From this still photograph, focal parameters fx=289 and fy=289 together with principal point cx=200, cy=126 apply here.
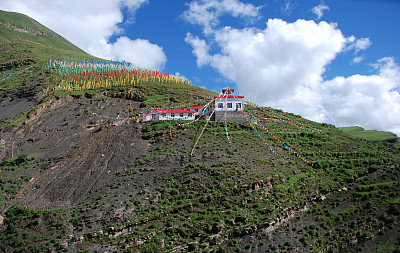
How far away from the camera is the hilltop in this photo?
2520 cm

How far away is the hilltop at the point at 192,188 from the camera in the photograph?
25203 millimetres

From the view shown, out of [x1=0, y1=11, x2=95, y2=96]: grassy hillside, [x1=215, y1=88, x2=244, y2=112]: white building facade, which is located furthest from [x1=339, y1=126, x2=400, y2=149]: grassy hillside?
[x1=0, y1=11, x2=95, y2=96]: grassy hillside

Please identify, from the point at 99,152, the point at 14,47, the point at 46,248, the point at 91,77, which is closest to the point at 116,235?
the point at 46,248

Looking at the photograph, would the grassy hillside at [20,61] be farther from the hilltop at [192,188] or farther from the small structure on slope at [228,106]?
the small structure on slope at [228,106]

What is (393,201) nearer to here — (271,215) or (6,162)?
(271,215)

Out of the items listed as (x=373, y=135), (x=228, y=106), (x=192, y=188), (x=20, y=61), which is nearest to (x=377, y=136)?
(x=373, y=135)

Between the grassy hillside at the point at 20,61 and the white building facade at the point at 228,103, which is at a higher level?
the grassy hillside at the point at 20,61

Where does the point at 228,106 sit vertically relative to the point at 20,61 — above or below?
below

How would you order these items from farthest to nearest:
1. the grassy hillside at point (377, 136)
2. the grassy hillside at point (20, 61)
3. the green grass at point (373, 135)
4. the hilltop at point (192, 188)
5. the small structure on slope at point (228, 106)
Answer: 1. the green grass at point (373, 135)
2. the grassy hillside at point (377, 136)
3. the grassy hillside at point (20, 61)
4. the small structure on slope at point (228, 106)
5. the hilltop at point (192, 188)

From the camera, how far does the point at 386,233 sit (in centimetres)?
2745

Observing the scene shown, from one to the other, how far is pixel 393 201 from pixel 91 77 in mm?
69672

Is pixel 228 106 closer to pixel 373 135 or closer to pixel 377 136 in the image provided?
pixel 377 136

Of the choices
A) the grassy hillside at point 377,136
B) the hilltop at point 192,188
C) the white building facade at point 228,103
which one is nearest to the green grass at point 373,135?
the grassy hillside at point 377,136

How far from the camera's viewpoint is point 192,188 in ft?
97.5
